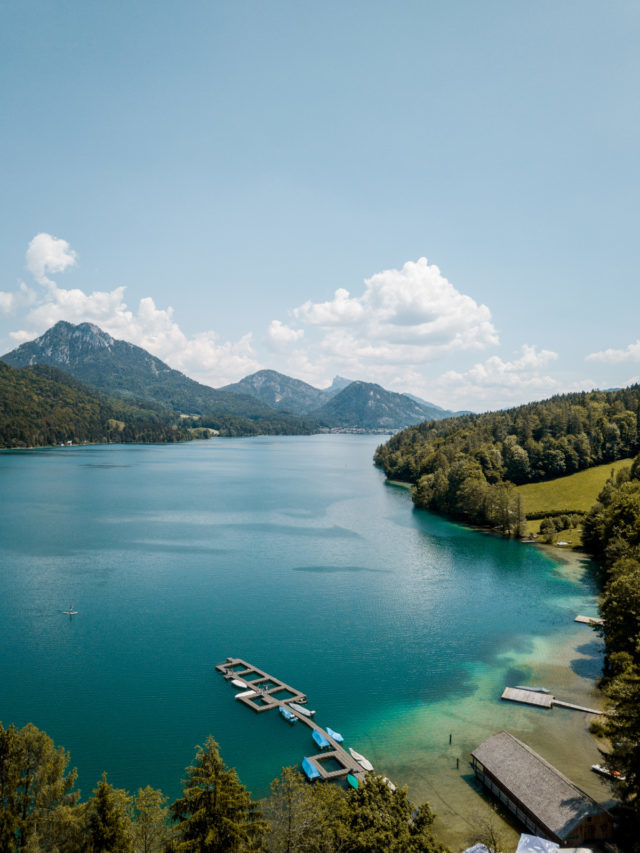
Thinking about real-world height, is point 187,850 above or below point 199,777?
below

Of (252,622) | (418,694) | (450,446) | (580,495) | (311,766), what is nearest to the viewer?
(311,766)

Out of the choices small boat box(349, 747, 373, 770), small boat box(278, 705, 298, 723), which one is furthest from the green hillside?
small boat box(349, 747, 373, 770)

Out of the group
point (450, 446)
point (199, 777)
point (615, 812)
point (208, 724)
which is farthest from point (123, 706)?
point (450, 446)

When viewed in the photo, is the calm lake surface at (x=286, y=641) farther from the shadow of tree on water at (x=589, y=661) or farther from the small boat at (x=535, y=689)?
the small boat at (x=535, y=689)

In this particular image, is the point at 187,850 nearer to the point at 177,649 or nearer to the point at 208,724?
the point at 208,724

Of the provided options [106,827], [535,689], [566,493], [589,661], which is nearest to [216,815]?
[106,827]

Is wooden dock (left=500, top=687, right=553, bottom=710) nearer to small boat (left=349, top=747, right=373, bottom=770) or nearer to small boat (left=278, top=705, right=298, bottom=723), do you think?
small boat (left=349, top=747, right=373, bottom=770)

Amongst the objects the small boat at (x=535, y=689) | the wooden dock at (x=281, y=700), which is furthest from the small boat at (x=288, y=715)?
the small boat at (x=535, y=689)
